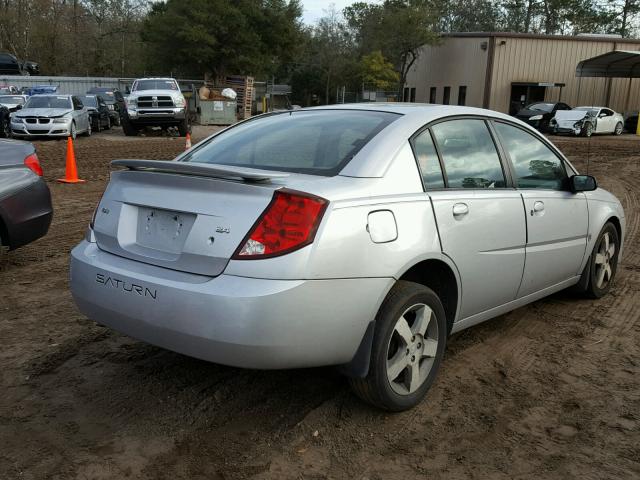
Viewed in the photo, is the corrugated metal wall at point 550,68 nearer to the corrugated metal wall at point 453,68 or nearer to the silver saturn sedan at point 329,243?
the corrugated metal wall at point 453,68

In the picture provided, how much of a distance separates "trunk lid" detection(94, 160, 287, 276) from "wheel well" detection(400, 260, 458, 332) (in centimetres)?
99

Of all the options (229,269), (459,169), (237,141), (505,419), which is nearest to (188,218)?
(229,269)

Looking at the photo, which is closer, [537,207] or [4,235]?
[537,207]

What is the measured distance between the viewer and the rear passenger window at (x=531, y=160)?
425 centimetres

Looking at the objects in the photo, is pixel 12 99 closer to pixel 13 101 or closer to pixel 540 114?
pixel 13 101

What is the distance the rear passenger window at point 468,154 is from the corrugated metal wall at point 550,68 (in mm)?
37658

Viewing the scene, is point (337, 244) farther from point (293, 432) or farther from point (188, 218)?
point (293, 432)

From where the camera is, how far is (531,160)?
4.45 m

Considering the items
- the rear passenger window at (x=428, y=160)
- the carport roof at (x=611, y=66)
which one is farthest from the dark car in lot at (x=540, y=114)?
the rear passenger window at (x=428, y=160)

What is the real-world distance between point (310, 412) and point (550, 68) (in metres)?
41.1

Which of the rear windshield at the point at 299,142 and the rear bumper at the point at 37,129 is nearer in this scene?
the rear windshield at the point at 299,142

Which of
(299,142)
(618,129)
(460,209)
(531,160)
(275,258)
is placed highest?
(299,142)

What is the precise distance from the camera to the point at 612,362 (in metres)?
4.07

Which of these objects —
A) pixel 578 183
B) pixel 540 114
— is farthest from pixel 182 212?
pixel 540 114
